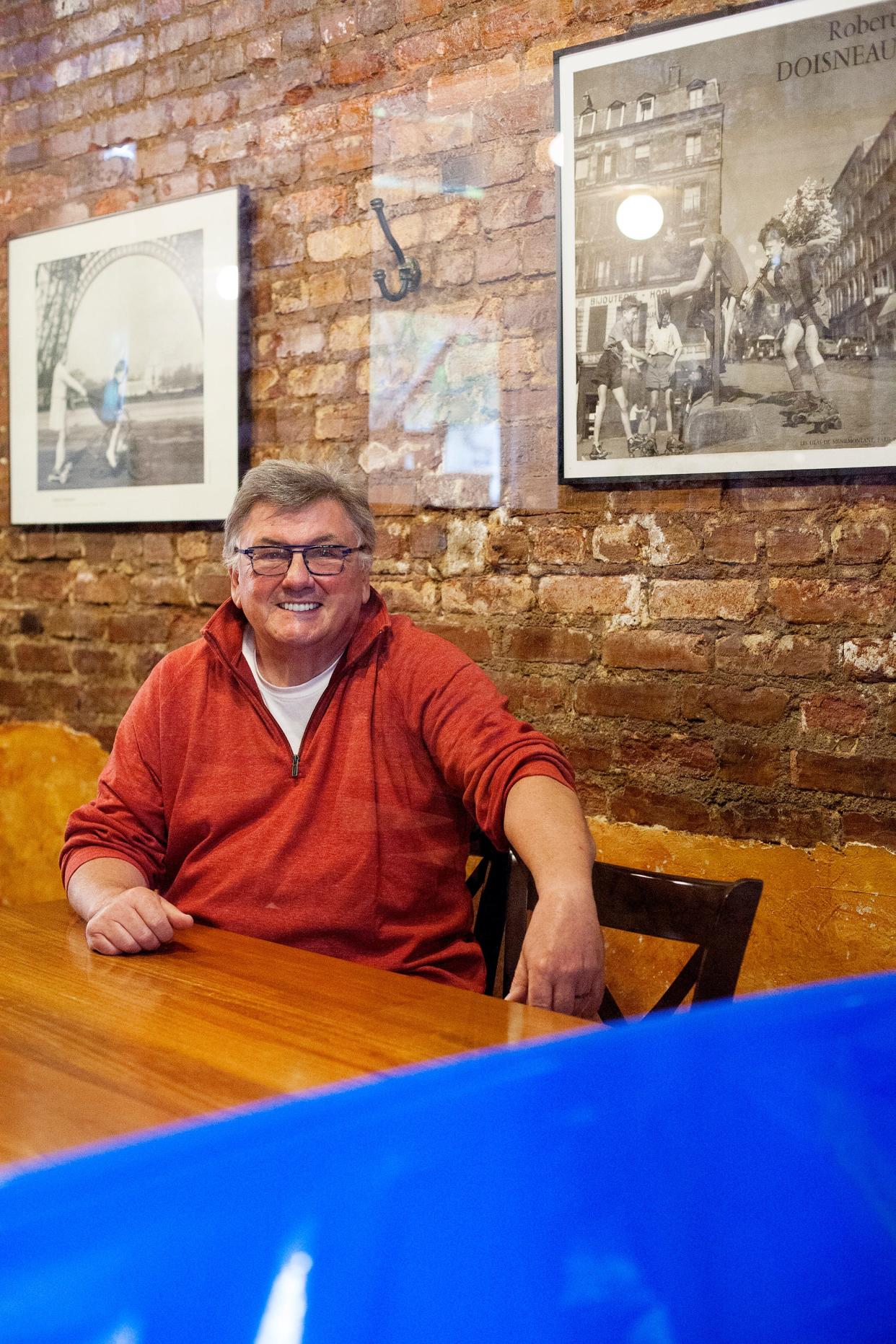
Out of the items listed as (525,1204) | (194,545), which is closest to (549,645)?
(194,545)

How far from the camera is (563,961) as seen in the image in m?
1.10

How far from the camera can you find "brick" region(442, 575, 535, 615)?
5.64 feet

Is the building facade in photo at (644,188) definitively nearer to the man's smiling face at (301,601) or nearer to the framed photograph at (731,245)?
the framed photograph at (731,245)

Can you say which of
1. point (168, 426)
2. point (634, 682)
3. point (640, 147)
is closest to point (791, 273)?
point (640, 147)

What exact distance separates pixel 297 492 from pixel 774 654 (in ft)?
2.20

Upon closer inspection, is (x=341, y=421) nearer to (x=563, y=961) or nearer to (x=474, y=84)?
(x=474, y=84)

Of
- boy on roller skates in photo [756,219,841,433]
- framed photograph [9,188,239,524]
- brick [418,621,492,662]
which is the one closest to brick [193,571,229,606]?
framed photograph [9,188,239,524]

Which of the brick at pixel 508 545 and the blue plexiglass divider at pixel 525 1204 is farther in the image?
the brick at pixel 508 545

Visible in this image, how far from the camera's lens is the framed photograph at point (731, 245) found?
136 cm

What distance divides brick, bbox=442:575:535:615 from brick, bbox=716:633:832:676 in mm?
314

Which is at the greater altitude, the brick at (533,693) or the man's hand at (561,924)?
the brick at (533,693)

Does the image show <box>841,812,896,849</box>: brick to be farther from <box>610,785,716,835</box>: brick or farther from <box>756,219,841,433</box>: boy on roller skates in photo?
<box>756,219,841,433</box>: boy on roller skates in photo

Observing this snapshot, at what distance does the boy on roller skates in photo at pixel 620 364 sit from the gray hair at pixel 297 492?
35 cm

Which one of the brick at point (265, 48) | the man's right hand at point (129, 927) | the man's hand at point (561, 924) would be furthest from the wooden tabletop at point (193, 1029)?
the brick at point (265, 48)
